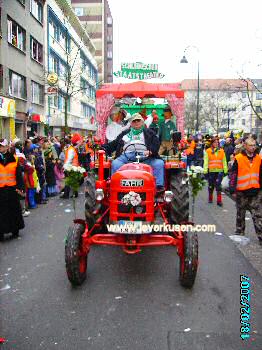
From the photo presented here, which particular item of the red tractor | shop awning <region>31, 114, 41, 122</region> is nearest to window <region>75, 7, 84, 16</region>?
shop awning <region>31, 114, 41, 122</region>

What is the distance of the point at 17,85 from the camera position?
2352 cm

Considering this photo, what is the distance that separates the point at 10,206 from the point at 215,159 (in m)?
6.11

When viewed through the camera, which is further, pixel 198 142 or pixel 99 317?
pixel 198 142

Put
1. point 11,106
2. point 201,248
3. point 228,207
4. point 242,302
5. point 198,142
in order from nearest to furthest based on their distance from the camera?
point 242,302 → point 201,248 → point 228,207 → point 198,142 → point 11,106

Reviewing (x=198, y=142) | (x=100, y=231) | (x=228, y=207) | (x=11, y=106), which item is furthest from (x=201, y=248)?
(x=11, y=106)

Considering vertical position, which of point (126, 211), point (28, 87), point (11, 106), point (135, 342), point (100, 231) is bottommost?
point (135, 342)

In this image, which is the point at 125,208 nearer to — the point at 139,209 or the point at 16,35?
the point at 139,209

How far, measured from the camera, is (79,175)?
665cm

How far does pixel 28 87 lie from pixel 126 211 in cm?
2234

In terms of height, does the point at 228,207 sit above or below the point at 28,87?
below

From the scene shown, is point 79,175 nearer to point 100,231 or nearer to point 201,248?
point 100,231

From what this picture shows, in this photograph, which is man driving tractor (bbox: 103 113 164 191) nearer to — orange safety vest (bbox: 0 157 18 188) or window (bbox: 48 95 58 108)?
orange safety vest (bbox: 0 157 18 188)

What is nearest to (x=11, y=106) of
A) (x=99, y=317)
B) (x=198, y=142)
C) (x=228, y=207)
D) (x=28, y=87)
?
(x=28, y=87)

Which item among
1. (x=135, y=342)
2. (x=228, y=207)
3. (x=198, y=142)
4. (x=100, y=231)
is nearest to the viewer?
(x=135, y=342)
